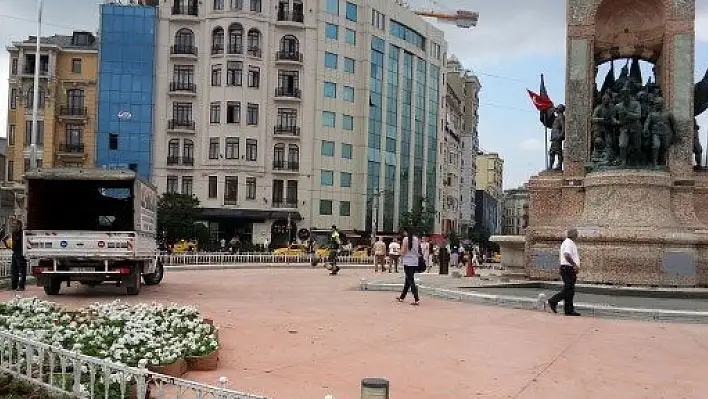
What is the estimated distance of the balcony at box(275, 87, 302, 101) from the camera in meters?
60.1

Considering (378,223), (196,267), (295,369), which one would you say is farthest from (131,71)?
(295,369)

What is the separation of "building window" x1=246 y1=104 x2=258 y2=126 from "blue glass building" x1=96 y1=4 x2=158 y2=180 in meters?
7.41

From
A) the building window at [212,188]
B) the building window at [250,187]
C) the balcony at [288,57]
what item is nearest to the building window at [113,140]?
the building window at [212,188]

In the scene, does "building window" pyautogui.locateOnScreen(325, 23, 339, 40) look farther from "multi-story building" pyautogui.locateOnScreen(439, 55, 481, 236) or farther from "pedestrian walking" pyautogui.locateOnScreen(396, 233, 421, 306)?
"pedestrian walking" pyautogui.locateOnScreen(396, 233, 421, 306)

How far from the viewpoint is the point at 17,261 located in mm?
17516

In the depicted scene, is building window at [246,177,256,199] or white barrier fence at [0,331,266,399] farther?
building window at [246,177,256,199]

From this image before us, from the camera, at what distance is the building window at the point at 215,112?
58.9 m

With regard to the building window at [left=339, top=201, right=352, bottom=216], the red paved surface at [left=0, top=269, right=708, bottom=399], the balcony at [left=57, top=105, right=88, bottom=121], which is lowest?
the red paved surface at [left=0, top=269, right=708, bottom=399]

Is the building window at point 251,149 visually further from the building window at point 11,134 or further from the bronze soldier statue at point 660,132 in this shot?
the bronze soldier statue at point 660,132

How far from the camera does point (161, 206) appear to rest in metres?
51.4

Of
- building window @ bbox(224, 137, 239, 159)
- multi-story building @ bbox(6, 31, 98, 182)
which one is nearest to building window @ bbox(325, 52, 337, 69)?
building window @ bbox(224, 137, 239, 159)

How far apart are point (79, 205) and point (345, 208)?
45.1 meters

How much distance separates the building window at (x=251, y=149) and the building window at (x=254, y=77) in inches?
169

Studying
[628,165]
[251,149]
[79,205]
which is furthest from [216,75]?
[628,165]
